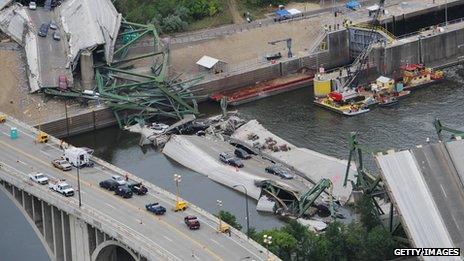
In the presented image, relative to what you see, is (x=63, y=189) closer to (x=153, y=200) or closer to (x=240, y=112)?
(x=153, y=200)

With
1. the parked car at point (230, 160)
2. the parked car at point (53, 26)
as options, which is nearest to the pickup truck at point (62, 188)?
the parked car at point (230, 160)

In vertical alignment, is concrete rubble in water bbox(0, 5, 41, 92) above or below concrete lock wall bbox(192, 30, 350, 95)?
above

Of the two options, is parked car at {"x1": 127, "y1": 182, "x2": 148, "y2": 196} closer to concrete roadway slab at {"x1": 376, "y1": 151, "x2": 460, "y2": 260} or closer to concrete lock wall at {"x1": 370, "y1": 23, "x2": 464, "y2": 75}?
concrete roadway slab at {"x1": 376, "y1": 151, "x2": 460, "y2": 260}

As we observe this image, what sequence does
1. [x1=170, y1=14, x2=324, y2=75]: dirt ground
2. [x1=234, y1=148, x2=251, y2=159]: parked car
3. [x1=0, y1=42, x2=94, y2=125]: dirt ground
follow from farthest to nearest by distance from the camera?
[x1=170, y1=14, x2=324, y2=75]: dirt ground, [x1=0, y1=42, x2=94, y2=125]: dirt ground, [x1=234, y1=148, x2=251, y2=159]: parked car

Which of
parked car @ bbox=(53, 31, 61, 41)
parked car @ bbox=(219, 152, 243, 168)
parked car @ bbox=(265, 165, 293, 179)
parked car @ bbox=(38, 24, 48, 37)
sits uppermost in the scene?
parked car @ bbox=(38, 24, 48, 37)

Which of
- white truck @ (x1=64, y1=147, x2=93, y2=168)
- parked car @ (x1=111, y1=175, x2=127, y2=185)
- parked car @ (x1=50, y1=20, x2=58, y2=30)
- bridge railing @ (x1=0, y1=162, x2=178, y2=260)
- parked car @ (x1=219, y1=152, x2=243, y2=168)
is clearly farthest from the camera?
parked car @ (x1=50, y1=20, x2=58, y2=30)

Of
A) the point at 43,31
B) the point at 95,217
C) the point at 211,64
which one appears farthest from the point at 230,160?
the point at 43,31

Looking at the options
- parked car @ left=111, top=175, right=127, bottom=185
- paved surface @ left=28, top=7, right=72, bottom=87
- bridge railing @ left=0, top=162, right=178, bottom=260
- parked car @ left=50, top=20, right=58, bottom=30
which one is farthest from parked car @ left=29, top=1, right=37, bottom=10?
parked car @ left=111, top=175, right=127, bottom=185

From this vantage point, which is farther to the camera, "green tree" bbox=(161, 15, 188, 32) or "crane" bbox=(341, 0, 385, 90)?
"green tree" bbox=(161, 15, 188, 32)

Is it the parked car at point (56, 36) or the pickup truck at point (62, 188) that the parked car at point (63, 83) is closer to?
the parked car at point (56, 36)
